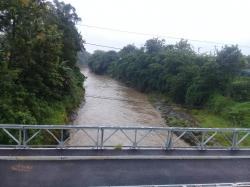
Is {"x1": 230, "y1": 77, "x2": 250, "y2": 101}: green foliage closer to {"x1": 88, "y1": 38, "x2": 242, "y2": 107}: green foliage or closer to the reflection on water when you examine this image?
{"x1": 88, "y1": 38, "x2": 242, "y2": 107}: green foliage

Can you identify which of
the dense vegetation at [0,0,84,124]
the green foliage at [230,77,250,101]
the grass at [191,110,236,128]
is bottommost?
the grass at [191,110,236,128]

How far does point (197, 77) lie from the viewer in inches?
A: 1811

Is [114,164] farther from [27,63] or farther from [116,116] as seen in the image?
[116,116]

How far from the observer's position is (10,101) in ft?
67.3

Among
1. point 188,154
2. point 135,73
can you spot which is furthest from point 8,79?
point 135,73

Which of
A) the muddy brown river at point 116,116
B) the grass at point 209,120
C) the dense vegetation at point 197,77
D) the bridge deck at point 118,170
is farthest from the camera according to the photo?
the dense vegetation at point 197,77

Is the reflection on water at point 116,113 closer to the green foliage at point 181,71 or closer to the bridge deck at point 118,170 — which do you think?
the green foliage at point 181,71

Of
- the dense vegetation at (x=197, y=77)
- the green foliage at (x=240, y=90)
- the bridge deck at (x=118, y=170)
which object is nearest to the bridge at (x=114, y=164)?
the bridge deck at (x=118, y=170)

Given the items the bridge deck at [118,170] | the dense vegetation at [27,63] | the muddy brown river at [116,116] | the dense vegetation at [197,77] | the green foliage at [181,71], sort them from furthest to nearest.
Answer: the green foliage at [181,71], the dense vegetation at [197,77], the muddy brown river at [116,116], the dense vegetation at [27,63], the bridge deck at [118,170]

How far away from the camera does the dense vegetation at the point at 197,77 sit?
4072 centimetres

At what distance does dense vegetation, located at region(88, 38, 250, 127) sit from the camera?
134 feet

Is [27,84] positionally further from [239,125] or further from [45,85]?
[239,125]

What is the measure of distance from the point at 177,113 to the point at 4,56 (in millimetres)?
26022

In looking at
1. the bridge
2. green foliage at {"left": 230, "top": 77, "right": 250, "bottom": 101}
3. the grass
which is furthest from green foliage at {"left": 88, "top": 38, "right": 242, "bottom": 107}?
the bridge
